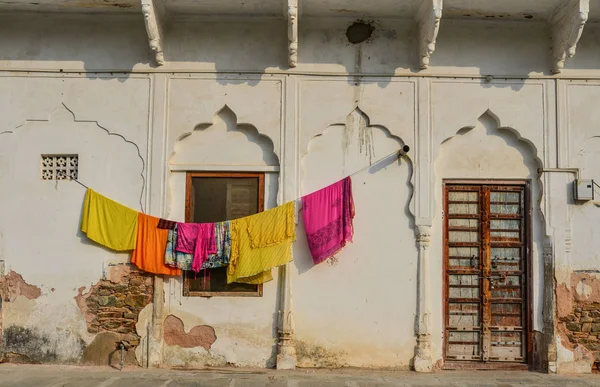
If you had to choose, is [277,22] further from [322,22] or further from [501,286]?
[501,286]

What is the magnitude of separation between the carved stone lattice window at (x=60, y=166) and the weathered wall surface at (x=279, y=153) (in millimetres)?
105

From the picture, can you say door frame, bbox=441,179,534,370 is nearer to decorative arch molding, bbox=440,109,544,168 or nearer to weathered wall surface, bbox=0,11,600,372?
weathered wall surface, bbox=0,11,600,372

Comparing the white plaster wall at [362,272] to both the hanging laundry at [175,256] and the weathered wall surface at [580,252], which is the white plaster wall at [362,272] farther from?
the weathered wall surface at [580,252]

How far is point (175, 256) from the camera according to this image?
745 cm

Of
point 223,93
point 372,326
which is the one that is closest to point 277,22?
point 223,93

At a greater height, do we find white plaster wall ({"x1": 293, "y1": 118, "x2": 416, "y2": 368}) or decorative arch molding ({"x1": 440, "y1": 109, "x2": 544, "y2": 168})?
decorative arch molding ({"x1": 440, "y1": 109, "x2": 544, "y2": 168})

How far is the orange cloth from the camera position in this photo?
24.4 feet

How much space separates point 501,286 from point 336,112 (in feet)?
9.88

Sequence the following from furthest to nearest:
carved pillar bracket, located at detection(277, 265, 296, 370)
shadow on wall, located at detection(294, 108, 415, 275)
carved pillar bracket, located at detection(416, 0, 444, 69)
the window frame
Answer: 1. shadow on wall, located at detection(294, 108, 415, 275)
2. the window frame
3. carved pillar bracket, located at detection(277, 265, 296, 370)
4. carved pillar bracket, located at detection(416, 0, 444, 69)

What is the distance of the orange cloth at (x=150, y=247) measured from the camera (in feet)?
24.4

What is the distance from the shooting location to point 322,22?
773 centimetres

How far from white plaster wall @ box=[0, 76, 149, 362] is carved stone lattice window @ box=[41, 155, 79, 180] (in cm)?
9

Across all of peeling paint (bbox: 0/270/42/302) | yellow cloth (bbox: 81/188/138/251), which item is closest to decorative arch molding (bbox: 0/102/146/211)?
yellow cloth (bbox: 81/188/138/251)

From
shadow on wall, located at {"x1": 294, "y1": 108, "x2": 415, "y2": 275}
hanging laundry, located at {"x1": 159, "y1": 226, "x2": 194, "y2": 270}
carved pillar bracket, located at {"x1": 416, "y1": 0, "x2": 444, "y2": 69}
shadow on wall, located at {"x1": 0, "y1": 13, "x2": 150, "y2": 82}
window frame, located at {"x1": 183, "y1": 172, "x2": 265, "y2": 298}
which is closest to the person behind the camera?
carved pillar bracket, located at {"x1": 416, "y1": 0, "x2": 444, "y2": 69}
